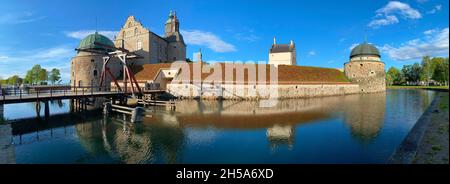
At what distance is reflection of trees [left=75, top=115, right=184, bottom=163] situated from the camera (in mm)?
7926

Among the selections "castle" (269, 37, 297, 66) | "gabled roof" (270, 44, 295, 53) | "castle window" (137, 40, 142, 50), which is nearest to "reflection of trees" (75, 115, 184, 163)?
"castle window" (137, 40, 142, 50)

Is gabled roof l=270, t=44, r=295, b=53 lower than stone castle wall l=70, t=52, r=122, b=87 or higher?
higher

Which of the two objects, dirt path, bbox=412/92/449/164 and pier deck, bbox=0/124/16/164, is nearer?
dirt path, bbox=412/92/449/164

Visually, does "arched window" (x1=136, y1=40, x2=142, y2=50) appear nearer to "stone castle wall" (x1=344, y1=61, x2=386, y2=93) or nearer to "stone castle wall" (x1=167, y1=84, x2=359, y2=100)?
"stone castle wall" (x1=167, y1=84, x2=359, y2=100)

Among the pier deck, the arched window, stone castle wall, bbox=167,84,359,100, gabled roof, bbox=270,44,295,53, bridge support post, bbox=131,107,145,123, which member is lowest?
the pier deck

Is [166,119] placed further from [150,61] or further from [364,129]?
[150,61]

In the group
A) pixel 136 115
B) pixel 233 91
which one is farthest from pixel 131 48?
pixel 136 115

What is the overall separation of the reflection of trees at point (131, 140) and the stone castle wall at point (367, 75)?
42.9 m

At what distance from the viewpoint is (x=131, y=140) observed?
9.95 metres

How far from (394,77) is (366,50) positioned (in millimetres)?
38428

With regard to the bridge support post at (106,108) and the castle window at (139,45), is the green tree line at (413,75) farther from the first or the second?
the bridge support post at (106,108)

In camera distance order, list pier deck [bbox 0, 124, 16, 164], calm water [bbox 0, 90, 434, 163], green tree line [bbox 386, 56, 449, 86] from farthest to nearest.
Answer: green tree line [bbox 386, 56, 449, 86]
calm water [bbox 0, 90, 434, 163]
pier deck [bbox 0, 124, 16, 164]
